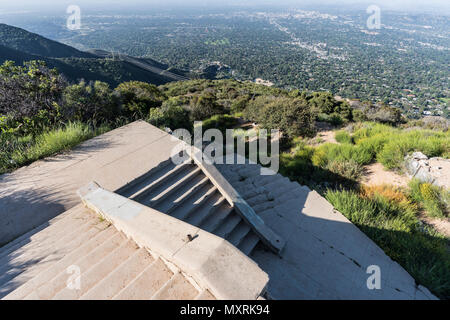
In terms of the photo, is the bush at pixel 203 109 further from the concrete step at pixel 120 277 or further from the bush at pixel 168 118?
the concrete step at pixel 120 277

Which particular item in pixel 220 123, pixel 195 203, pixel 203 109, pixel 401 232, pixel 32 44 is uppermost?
pixel 32 44

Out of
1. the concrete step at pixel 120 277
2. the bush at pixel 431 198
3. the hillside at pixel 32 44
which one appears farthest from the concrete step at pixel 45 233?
the hillside at pixel 32 44

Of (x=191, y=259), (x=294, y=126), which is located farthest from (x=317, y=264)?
(x=294, y=126)

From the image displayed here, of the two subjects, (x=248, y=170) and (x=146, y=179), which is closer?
(x=146, y=179)

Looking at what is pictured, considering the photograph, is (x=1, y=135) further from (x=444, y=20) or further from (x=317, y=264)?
(x=444, y=20)

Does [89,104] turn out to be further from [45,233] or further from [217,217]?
[217,217]

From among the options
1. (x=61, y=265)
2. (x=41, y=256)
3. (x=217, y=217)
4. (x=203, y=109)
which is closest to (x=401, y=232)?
(x=217, y=217)

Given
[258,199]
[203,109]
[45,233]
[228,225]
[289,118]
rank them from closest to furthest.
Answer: [45,233], [228,225], [258,199], [289,118], [203,109]
